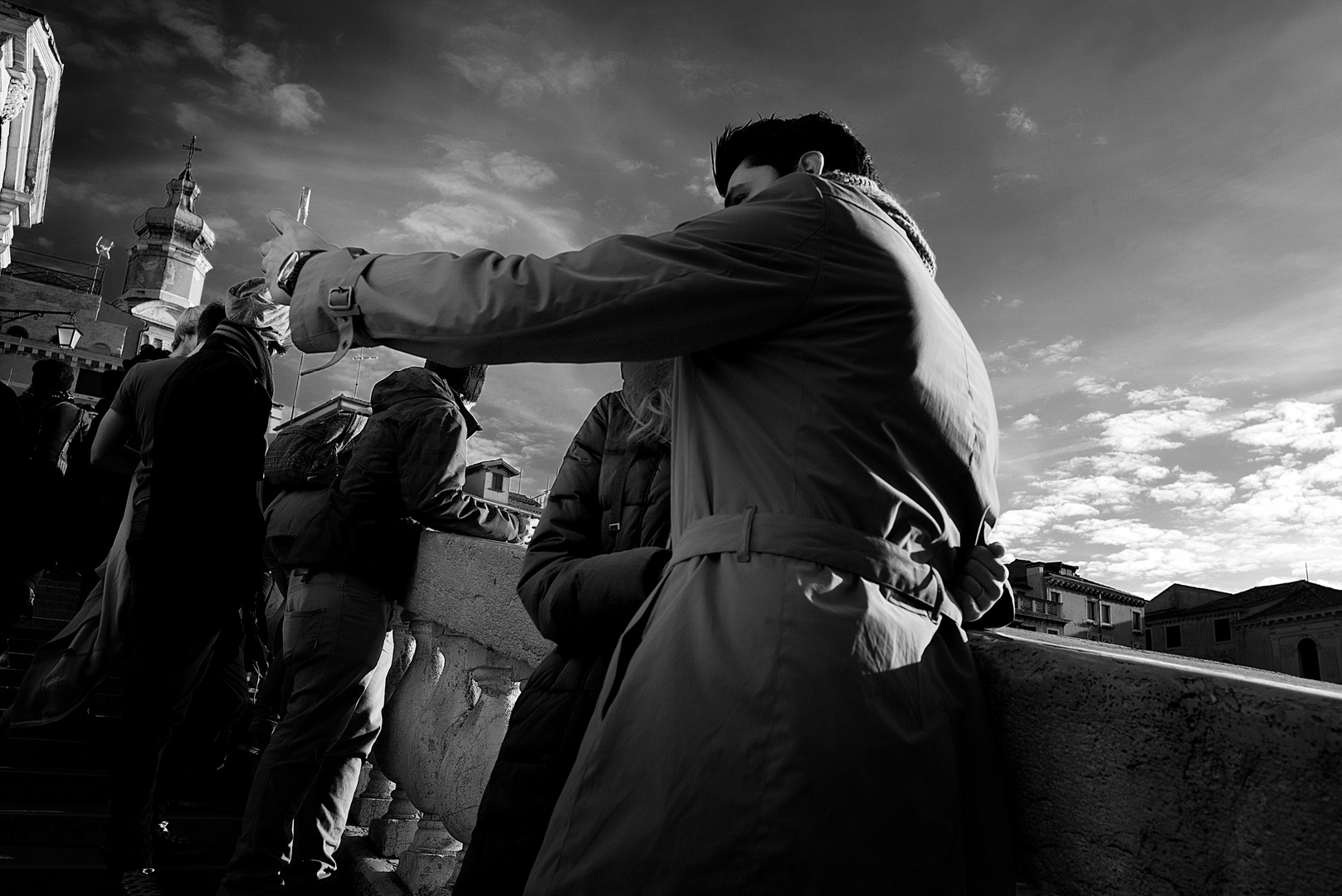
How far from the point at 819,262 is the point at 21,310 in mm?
67152

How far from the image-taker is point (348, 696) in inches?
116

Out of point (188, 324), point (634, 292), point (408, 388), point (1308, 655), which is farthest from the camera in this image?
point (1308, 655)

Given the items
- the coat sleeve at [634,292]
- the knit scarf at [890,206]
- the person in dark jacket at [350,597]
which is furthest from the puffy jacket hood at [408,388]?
the knit scarf at [890,206]

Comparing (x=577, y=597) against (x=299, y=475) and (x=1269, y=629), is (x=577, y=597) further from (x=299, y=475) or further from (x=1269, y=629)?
(x=1269, y=629)

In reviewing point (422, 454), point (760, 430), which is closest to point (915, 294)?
point (760, 430)

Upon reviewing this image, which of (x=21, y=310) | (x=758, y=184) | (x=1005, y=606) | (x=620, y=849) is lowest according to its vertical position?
(x=620, y=849)

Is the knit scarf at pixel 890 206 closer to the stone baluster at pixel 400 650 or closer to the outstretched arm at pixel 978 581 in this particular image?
the outstretched arm at pixel 978 581

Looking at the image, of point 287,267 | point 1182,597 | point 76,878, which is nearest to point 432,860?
point 76,878

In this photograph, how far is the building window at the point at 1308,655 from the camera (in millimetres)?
51969

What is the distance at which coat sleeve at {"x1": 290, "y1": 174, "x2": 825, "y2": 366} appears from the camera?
1.18 metres

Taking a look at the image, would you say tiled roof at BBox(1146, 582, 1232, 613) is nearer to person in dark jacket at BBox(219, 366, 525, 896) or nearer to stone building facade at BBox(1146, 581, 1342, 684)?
stone building facade at BBox(1146, 581, 1342, 684)

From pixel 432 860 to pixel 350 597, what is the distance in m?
0.86

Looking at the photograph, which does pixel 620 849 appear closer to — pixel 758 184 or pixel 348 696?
pixel 758 184

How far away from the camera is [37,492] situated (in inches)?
200
